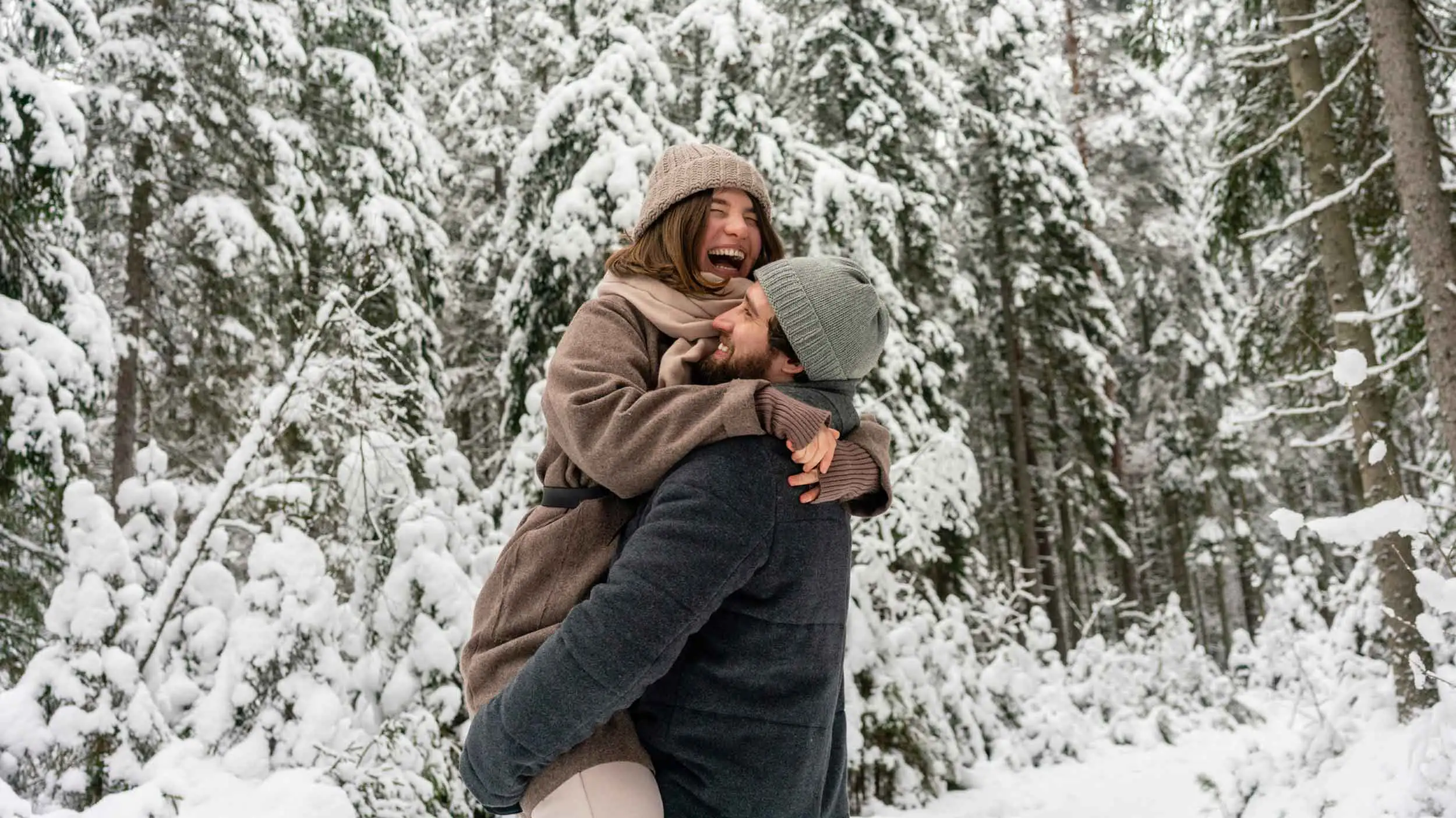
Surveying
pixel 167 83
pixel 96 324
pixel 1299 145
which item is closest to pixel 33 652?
pixel 96 324

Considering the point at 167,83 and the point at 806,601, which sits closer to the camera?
the point at 806,601

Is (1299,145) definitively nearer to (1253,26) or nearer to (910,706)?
(1253,26)

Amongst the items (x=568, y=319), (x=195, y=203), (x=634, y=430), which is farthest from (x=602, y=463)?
(x=195, y=203)

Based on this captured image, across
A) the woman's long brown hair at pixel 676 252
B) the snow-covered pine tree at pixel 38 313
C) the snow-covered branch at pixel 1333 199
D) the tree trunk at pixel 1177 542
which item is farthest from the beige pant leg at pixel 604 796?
the tree trunk at pixel 1177 542

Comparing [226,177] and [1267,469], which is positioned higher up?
[226,177]

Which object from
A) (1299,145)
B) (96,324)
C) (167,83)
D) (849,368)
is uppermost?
(167,83)

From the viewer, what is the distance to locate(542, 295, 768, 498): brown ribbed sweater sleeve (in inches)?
58.4

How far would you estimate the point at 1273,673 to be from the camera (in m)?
12.9

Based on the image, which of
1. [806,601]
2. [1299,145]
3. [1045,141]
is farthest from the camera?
[1045,141]

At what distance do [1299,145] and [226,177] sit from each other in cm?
1155

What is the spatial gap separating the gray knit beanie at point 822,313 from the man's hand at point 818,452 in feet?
0.47

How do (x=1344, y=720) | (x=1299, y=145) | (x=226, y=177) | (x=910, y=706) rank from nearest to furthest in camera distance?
1. (x=1344, y=720)
2. (x=910, y=706)
3. (x=1299, y=145)
4. (x=226, y=177)

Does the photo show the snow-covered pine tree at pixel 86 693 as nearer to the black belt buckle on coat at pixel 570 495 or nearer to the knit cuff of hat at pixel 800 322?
the black belt buckle on coat at pixel 570 495

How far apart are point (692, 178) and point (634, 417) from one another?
1.90ft
